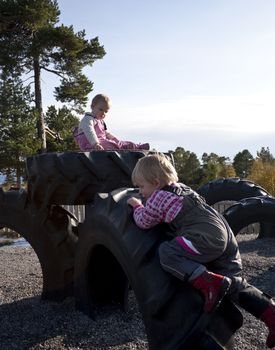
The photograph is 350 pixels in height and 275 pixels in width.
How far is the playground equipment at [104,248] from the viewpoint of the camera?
2.66 meters

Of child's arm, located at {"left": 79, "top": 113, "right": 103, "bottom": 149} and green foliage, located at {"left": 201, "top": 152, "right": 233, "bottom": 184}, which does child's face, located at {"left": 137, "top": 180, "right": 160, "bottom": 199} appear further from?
green foliage, located at {"left": 201, "top": 152, "right": 233, "bottom": 184}

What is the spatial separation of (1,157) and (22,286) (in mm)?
15494

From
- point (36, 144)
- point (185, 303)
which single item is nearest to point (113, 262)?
point (185, 303)

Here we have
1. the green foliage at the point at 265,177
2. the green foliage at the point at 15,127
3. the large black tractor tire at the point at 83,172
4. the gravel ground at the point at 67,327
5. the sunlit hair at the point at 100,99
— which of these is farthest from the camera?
the green foliage at the point at 265,177

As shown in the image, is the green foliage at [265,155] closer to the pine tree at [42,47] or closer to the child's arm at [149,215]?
the pine tree at [42,47]

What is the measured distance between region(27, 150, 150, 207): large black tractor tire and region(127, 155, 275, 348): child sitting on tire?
1.49 meters

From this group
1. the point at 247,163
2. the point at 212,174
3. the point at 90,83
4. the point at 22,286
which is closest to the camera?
the point at 22,286

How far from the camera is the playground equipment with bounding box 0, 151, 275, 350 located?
105 inches

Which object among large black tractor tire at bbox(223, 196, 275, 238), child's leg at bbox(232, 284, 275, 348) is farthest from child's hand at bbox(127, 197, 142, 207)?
large black tractor tire at bbox(223, 196, 275, 238)

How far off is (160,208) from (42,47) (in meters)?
19.2

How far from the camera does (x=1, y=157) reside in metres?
→ 20.5

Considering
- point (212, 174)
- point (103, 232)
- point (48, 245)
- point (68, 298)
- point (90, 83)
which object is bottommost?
point (212, 174)

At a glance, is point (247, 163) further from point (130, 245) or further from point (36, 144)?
point (130, 245)

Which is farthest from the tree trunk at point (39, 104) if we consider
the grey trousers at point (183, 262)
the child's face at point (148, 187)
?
the grey trousers at point (183, 262)
